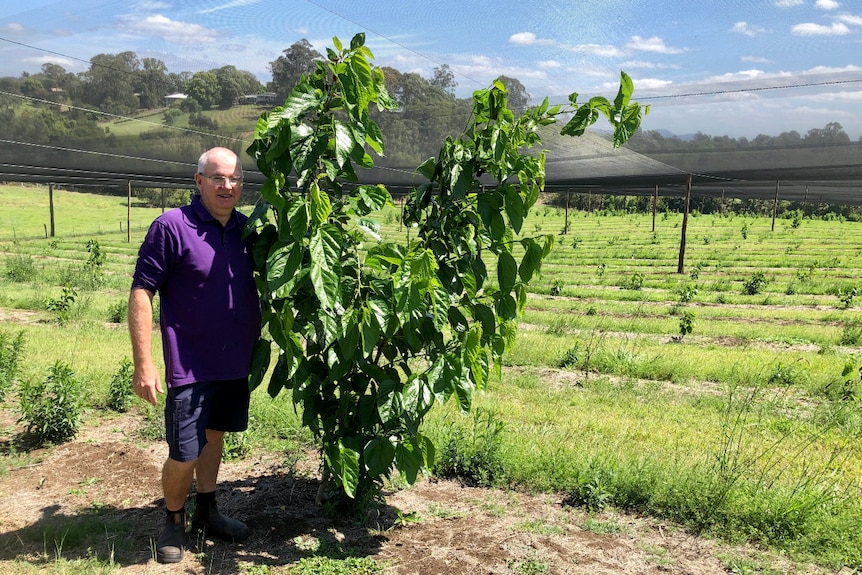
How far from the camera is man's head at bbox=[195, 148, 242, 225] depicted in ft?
9.85

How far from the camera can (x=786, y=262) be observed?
18.3 m

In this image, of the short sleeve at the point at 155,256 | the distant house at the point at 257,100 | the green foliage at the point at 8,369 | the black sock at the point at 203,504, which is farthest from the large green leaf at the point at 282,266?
the distant house at the point at 257,100

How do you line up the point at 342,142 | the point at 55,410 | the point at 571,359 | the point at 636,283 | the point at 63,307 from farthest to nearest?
the point at 636,283, the point at 63,307, the point at 571,359, the point at 55,410, the point at 342,142

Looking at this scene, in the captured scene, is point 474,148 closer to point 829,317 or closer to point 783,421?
point 783,421

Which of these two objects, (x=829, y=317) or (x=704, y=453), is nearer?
(x=704, y=453)

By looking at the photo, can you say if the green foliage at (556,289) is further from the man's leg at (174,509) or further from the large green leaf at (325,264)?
the large green leaf at (325,264)

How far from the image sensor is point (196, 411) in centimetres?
303

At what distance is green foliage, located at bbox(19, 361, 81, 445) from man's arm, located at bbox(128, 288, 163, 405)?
1.83 m

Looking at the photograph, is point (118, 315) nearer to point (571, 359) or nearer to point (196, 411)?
point (571, 359)

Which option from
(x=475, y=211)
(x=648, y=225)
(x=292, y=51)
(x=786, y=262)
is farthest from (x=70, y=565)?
(x=648, y=225)

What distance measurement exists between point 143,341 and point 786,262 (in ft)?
62.1

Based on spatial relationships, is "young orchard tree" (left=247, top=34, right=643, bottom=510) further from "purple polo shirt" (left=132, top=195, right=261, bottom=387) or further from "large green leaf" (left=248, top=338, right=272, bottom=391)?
"purple polo shirt" (left=132, top=195, right=261, bottom=387)

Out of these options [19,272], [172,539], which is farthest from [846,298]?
[19,272]

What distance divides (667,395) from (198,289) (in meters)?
5.00
